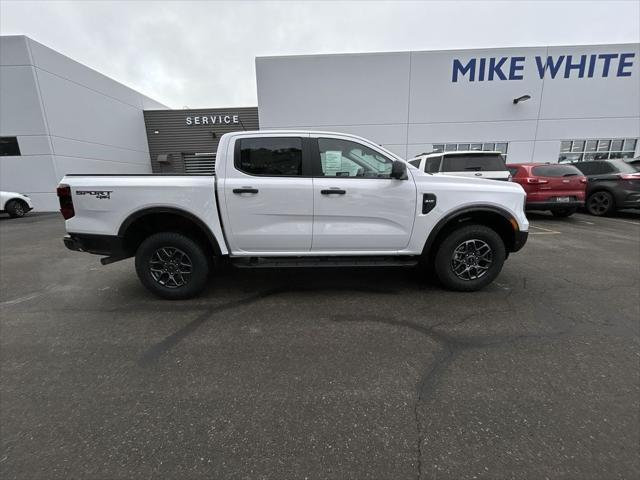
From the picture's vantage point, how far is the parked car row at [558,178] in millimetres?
7676

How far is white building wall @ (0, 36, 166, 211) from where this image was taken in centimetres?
1248

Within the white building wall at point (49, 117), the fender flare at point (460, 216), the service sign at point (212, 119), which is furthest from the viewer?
the service sign at point (212, 119)

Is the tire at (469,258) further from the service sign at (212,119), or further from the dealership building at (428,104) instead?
the service sign at (212,119)

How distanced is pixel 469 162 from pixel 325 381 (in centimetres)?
735

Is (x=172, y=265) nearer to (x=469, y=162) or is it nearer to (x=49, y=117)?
(x=469, y=162)

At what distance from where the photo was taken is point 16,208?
1186 centimetres

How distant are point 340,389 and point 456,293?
231cm

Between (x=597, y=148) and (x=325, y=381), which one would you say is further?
(x=597, y=148)

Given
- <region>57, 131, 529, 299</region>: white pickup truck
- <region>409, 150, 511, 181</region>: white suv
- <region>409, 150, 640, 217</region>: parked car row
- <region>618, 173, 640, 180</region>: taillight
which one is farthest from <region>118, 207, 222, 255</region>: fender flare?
<region>618, 173, 640, 180</region>: taillight

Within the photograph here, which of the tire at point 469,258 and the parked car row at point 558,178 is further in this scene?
the parked car row at point 558,178

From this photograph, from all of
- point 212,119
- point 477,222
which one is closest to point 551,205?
point 477,222

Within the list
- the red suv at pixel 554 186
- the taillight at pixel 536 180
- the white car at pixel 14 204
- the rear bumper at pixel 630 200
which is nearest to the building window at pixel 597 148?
the rear bumper at pixel 630 200

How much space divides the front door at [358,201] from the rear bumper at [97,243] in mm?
2302

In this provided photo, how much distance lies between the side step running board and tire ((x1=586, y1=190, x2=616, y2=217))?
370 inches
